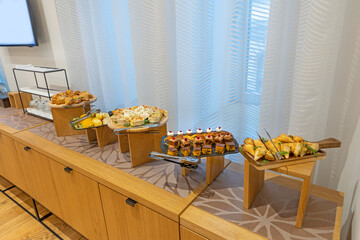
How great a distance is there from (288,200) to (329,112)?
38cm

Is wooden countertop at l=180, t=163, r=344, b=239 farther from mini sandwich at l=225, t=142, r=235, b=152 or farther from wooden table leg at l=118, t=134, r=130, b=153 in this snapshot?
wooden table leg at l=118, t=134, r=130, b=153

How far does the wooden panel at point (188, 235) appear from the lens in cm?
75

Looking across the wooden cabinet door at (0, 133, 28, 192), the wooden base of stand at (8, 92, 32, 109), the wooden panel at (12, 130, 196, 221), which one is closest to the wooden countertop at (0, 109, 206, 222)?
the wooden panel at (12, 130, 196, 221)

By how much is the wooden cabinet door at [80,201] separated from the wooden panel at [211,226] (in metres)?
0.48

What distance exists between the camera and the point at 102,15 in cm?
144

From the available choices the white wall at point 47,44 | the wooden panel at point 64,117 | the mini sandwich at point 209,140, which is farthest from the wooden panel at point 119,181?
the white wall at point 47,44

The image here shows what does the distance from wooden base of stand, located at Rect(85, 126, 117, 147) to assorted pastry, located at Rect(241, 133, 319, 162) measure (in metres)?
0.82

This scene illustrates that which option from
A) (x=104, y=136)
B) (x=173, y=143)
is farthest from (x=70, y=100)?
(x=173, y=143)

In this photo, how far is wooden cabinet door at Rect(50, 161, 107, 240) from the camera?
111 cm

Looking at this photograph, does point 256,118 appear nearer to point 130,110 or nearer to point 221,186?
point 221,186

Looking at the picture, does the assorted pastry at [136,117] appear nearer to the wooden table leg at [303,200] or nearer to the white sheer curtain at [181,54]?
the white sheer curtain at [181,54]

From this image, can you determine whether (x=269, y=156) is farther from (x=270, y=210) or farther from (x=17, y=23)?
(x=17, y=23)

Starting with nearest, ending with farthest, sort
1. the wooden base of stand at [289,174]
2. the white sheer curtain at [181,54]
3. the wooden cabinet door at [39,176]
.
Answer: the wooden base of stand at [289,174] < the white sheer curtain at [181,54] < the wooden cabinet door at [39,176]

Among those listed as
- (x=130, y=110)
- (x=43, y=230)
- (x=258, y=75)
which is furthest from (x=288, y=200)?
(x=43, y=230)
